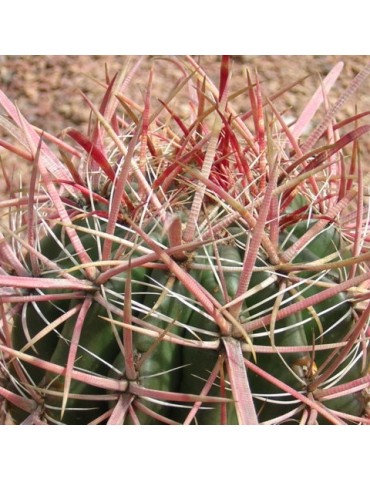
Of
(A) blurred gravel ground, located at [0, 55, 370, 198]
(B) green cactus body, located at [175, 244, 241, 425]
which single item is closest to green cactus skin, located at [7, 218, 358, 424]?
(B) green cactus body, located at [175, 244, 241, 425]

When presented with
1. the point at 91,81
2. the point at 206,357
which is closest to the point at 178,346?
the point at 206,357

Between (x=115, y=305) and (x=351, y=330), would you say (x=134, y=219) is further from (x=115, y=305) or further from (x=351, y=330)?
(x=351, y=330)

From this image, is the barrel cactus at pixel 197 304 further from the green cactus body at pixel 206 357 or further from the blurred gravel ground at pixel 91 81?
the blurred gravel ground at pixel 91 81

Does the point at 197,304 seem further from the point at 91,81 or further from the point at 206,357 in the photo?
the point at 91,81

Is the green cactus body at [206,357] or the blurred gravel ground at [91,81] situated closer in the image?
the green cactus body at [206,357]

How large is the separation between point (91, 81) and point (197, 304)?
6.55ft

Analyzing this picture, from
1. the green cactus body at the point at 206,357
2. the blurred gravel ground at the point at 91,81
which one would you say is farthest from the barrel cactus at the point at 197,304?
the blurred gravel ground at the point at 91,81

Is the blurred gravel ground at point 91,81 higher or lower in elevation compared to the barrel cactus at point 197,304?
higher

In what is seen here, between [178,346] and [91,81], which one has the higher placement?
[91,81]

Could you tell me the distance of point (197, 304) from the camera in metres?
0.72

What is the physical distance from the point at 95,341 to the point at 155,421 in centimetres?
10

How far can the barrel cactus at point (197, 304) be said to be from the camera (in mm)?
679

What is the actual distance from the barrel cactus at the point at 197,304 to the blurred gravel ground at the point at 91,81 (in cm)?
178

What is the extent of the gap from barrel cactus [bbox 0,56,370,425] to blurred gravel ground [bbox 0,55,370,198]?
178 centimetres
